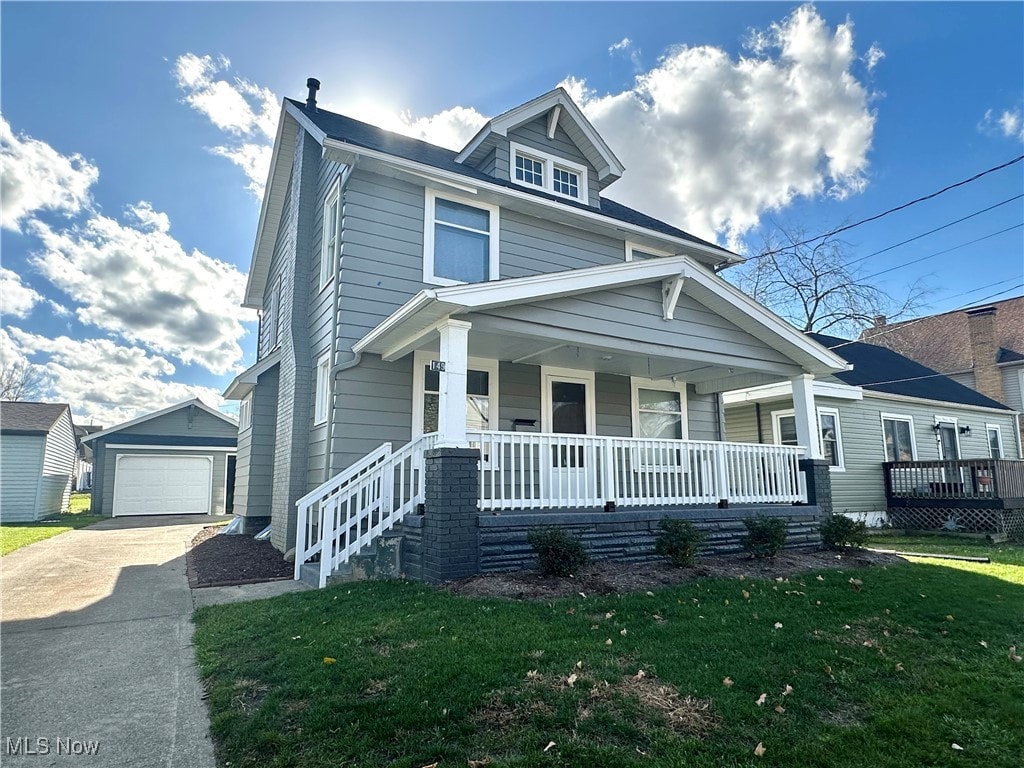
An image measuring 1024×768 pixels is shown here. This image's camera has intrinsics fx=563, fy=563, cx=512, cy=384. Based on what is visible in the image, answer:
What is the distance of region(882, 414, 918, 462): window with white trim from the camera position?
16.2m

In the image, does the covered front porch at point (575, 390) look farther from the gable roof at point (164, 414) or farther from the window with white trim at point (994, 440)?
the gable roof at point (164, 414)

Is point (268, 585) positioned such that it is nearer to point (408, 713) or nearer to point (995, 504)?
point (408, 713)

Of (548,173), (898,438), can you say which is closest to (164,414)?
(548,173)

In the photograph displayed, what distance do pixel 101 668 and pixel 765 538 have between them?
7229 millimetres

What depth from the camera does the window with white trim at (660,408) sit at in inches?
442

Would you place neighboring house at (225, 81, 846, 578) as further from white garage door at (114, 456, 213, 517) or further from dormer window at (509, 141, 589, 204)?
white garage door at (114, 456, 213, 517)

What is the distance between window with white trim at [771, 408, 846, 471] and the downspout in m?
11.5

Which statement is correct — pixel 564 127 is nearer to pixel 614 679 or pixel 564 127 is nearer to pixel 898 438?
pixel 614 679

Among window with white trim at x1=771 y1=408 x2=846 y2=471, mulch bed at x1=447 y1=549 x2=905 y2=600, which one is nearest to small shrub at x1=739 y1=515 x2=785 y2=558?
mulch bed at x1=447 y1=549 x2=905 y2=600

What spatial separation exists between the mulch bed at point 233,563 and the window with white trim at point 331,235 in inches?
181

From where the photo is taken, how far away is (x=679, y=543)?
22.2 feet

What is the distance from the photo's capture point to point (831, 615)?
201 inches

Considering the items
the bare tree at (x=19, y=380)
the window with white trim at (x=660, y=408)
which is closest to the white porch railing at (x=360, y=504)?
the window with white trim at (x=660, y=408)

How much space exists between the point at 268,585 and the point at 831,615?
6.26m
